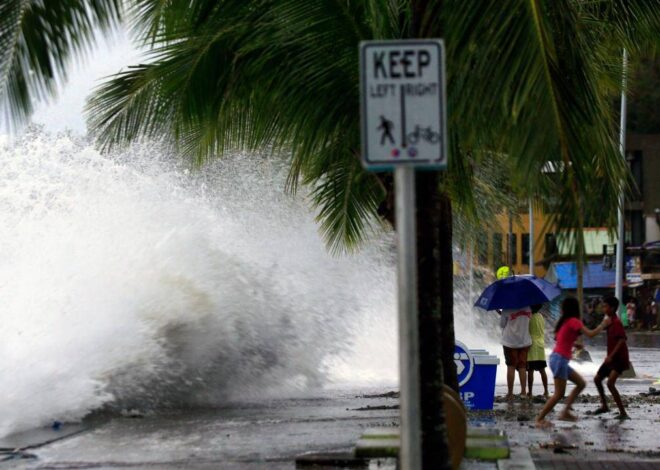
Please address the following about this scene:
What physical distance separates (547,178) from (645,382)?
13669 mm

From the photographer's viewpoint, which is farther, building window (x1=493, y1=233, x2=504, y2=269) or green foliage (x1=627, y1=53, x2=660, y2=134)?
green foliage (x1=627, y1=53, x2=660, y2=134)

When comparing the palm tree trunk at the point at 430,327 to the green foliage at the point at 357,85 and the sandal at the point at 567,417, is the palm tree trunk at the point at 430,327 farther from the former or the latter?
the sandal at the point at 567,417

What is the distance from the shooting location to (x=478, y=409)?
14039mm

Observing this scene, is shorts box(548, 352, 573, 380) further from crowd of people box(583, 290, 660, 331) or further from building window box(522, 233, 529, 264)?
building window box(522, 233, 529, 264)

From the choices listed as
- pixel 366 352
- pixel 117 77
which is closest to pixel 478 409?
pixel 117 77

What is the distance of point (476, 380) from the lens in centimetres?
1394

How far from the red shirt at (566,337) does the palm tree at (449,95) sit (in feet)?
5.07

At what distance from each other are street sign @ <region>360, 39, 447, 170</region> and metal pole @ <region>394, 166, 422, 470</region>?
11.2 inches

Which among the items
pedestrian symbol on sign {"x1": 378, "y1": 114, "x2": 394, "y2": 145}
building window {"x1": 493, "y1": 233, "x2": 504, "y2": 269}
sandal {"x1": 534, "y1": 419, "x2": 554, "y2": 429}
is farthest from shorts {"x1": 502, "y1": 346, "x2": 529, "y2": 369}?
pedestrian symbol on sign {"x1": 378, "y1": 114, "x2": 394, "y2": 145}

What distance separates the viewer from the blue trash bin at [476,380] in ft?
45.2

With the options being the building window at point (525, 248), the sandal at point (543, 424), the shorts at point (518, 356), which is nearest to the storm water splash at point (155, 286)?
the shorts at point (518, 356)

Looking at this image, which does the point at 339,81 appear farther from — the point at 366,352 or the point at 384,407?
the point at 366,352

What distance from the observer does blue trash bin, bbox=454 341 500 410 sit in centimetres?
1378

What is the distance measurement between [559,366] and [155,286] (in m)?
5.99
